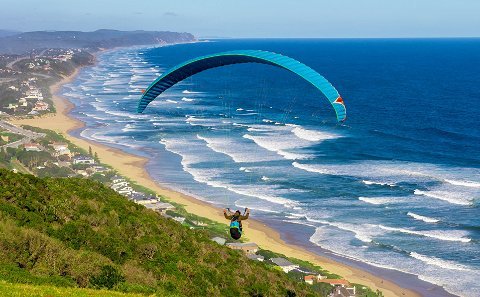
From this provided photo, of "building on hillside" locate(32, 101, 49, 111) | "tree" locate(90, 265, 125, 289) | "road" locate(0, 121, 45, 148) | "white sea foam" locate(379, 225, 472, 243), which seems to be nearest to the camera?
"tree" locate(90, 265, 125, 289)

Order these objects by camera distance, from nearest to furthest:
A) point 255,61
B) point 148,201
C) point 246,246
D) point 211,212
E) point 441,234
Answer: point 255,61, point 246,246, point 441,234, point 211,212, point 148,201

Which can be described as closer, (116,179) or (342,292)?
(342,292)

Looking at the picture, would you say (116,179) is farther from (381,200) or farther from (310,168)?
(381,200)

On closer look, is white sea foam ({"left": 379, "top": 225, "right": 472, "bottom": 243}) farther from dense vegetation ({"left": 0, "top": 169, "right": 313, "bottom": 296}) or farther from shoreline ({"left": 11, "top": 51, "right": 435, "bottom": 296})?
dense vegetation ({"left": 0, "top": 169, "right": 313, "bottom": 296})

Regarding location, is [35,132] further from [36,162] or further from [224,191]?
[224,191]

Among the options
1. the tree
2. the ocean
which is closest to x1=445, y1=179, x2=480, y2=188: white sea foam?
the ocean

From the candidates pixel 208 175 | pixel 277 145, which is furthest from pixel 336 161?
pixel 208 175
